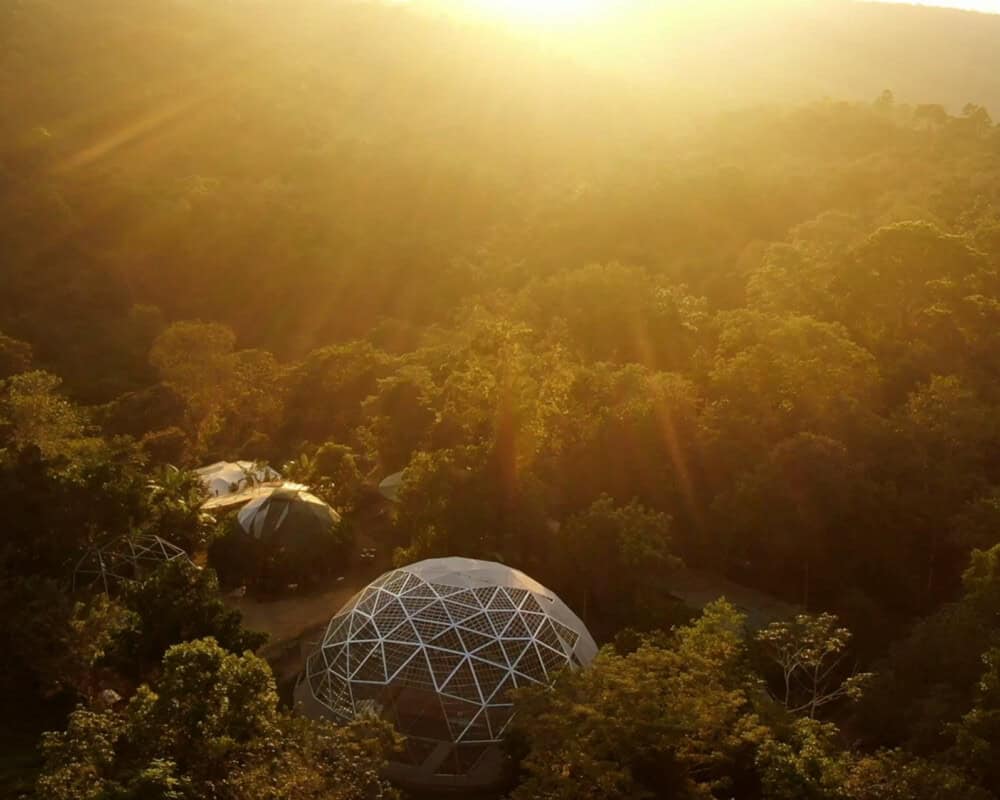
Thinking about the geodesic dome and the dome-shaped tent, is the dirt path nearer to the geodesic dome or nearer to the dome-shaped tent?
the dome-shaped tent

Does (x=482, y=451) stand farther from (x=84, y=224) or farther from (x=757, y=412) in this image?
(x=84, y=224)

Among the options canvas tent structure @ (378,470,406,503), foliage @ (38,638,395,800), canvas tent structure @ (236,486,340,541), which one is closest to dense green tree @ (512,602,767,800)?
foliage @ (38,638,395,800)

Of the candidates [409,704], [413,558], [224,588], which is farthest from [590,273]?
[409,704]

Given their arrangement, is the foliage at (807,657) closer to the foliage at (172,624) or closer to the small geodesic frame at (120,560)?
the foliage at (172,624)

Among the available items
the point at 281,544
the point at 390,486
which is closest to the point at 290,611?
the point at 281,544

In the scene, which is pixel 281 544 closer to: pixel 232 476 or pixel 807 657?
pixel 232 476

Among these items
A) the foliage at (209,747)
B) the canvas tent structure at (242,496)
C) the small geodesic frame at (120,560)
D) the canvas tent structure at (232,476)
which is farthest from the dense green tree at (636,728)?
the canvas tent structure at (232,476)
